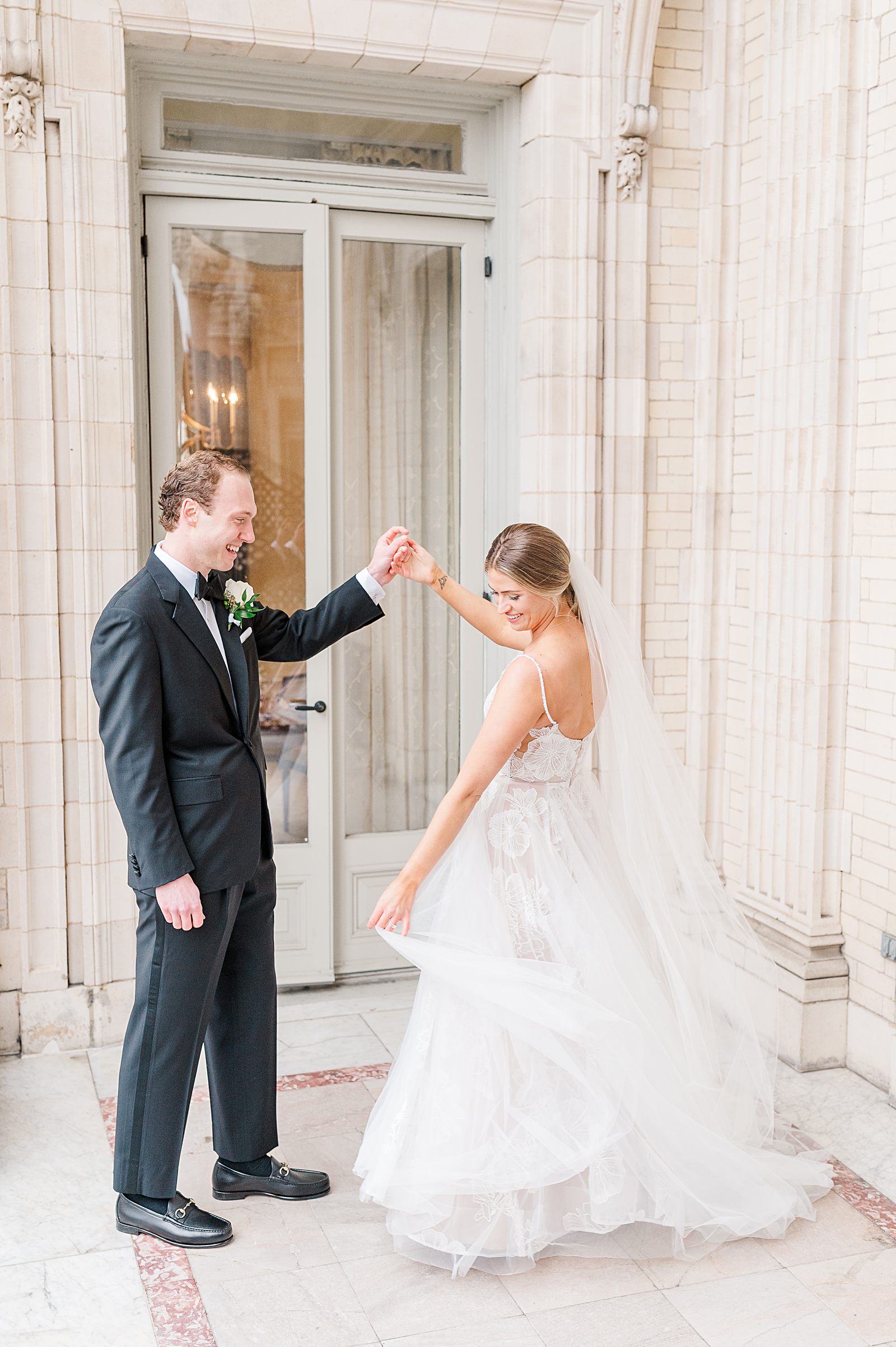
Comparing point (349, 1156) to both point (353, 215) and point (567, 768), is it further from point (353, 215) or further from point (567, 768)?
point (353, 215)

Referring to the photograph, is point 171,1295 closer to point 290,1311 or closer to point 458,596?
point 290,1311

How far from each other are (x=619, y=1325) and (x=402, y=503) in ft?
10.0

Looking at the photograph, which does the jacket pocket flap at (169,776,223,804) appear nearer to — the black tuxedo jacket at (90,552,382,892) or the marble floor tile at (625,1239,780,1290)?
the black tuxedo jacket at (90,552,382,892)

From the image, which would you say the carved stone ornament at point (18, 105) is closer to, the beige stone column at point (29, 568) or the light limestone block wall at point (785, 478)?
the beige stone column at point (29, 568)

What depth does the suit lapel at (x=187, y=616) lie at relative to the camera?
3047 mm

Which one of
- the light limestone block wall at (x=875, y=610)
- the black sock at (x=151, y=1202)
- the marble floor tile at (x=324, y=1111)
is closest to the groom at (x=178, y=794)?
the black sock at (x=151, y=1202)

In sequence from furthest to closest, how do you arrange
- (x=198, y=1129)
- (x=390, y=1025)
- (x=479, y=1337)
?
(x=390, y=1025), (x=198, y=1129), (x=479, y=1337)

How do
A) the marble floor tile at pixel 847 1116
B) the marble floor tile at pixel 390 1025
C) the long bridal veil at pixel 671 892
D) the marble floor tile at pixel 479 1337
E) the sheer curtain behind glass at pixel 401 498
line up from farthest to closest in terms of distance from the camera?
the sheer curtain behind glass at pixel 401 498 < the marble floor tile at pixel 390 1025 < the marble floor tile at pixel 847 1116 < the long bridal veil at pixel 671 892 < the marble floor tile at pixel 479 1337

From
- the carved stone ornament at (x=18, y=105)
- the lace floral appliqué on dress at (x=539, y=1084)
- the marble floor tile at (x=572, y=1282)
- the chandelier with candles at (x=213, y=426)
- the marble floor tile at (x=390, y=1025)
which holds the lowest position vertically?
the marble floor tile at (x=572, y=1282)

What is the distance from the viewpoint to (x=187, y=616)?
10.1 feet

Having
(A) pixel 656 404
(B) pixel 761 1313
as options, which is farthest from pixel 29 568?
(B) pixel 761 1313

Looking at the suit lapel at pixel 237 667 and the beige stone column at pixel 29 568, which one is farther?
the beige stone column at pixel 29 568

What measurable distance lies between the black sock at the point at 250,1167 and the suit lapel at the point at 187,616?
1294 millimetres

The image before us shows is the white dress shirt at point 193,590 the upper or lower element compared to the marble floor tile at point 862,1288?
upper
